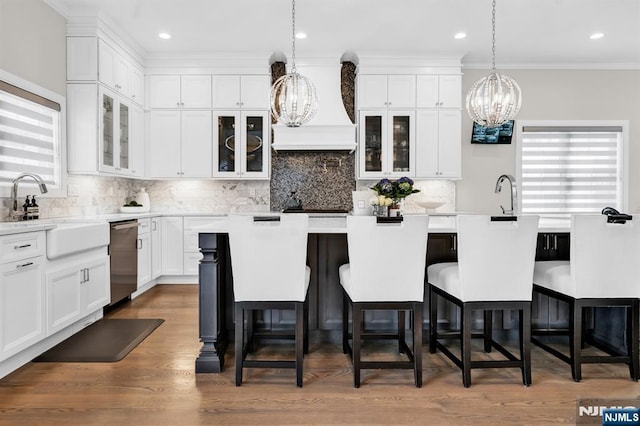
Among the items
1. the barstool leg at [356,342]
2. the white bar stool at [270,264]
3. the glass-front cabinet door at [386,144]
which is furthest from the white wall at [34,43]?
the glass-front cabinet door at [386,144]

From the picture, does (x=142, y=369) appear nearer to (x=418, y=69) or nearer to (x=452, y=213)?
(x=452, y=213)

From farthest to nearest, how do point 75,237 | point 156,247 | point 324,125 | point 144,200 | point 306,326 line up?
1. point 144,200
2. point 324,125
3. point 156,247
4. point 75,237
5. point 306,326

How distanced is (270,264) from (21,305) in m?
1.57

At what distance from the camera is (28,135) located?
137 inches

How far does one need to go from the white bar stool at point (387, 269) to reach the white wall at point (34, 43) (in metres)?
3.09

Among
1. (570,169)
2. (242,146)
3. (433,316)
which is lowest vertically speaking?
(433,316)

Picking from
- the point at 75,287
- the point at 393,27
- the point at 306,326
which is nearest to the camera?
the point at 306,326

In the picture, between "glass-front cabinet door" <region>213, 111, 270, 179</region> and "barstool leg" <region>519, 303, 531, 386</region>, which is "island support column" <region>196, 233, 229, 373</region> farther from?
"glass-front cabinet door" <region>213, 111, 270, 179</region>

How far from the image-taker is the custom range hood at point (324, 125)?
16.7ft

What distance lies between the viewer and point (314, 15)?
412 centimetres

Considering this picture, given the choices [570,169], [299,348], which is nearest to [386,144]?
[570,169]

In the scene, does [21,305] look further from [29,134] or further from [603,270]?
[603,270]

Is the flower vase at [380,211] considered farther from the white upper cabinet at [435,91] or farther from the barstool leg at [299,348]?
the white upper cabinet at [435,91]

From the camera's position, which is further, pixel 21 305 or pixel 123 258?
pixel 123 258
